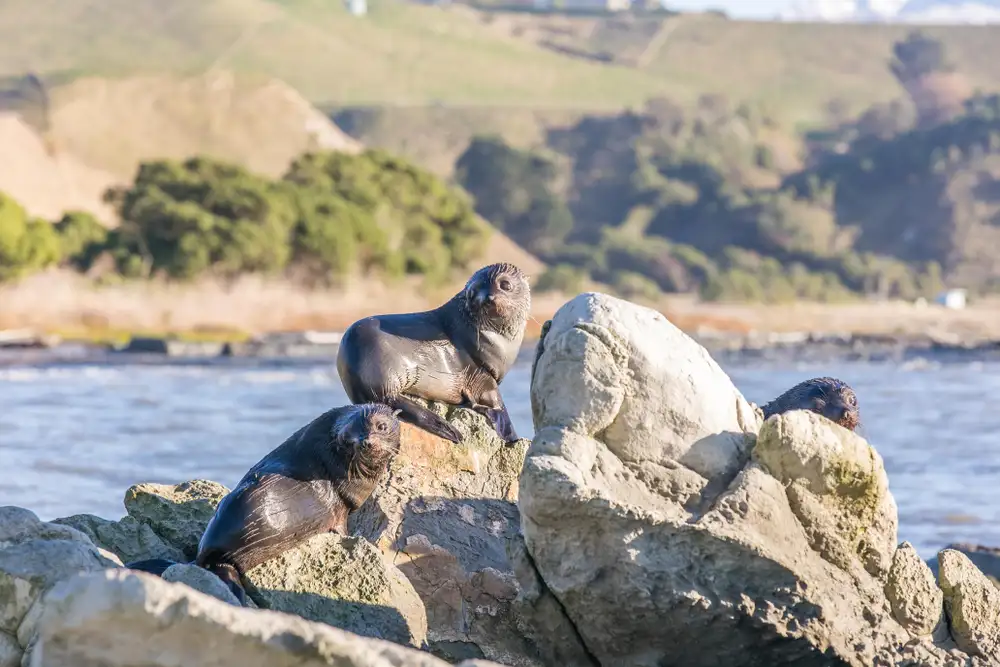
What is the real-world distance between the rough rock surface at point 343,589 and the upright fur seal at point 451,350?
4.79ft

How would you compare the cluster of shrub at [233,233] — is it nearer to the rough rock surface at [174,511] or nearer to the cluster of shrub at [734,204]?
the cluster of shrub at [734,204]

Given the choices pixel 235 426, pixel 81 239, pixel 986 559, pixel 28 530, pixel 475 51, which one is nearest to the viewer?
pixel 28 530

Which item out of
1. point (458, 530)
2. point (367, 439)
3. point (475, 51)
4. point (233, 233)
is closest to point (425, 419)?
point (458, 530)

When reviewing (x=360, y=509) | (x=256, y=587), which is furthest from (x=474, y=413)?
(x=256, y=587)

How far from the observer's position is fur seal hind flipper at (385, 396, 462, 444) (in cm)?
778

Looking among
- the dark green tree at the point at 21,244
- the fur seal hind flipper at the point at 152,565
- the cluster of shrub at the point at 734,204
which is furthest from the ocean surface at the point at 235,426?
the cluster of shrub at the point at 734,204

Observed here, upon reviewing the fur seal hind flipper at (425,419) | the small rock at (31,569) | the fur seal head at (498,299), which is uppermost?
the fur seal head at (498,299)

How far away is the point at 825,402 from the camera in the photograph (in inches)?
310

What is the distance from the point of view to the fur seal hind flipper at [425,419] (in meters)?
7.78

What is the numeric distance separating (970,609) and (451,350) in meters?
2.89

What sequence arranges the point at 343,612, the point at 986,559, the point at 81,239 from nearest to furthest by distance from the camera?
the point at 343,612, the point at 986,559, the point at 81,239

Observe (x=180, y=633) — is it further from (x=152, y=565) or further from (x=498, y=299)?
(x=498, y=299)

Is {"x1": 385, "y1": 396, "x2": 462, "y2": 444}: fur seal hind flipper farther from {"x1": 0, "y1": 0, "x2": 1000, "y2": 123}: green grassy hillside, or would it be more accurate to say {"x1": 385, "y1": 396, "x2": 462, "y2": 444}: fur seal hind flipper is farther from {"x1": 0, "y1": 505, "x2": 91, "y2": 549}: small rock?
{"x1": 0, "y1": 0, "x2": 1000, "y2": 123}: green grassy hillside

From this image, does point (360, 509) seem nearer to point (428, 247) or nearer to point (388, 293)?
point (388, 293)
